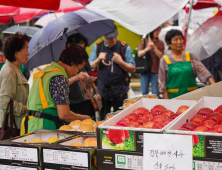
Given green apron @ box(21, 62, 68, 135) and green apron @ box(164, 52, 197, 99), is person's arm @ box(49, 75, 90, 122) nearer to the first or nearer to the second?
green apron @ box(21, 62, 68, 135)

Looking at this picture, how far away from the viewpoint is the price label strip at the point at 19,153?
1759 mm

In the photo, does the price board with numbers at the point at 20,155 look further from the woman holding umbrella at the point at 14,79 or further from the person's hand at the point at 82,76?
the person's hand at the point at 82,76

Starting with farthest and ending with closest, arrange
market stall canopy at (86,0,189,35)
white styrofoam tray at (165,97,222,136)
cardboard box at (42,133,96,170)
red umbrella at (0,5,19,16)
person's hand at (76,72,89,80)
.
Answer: red umbrella at (0,5,19,16), person's hand at (76,72,89,80), market stall canopy at (86,0,189,35), cardboard box at (42,133,96,170), white styrofoam tray at (165,97,222,136)

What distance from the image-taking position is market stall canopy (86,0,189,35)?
2.46 m

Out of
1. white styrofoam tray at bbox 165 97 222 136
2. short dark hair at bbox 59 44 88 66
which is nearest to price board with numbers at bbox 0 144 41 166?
white styrofoam tray at bbox 165 97 222 136

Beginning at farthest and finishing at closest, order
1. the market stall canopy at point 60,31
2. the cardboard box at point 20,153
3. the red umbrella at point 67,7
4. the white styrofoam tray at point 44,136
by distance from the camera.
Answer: the red umbrella at point 67,7 < the market stall canopy at point 60,31 < the white styrofoam tray at point 44,136 < the cardboard box at point 20,153

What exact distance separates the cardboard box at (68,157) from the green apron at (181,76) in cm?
265

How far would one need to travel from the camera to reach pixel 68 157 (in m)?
1.69

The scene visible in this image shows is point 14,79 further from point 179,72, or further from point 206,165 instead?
point 206,165

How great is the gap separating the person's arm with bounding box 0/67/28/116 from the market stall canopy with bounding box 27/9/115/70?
15.0 inches

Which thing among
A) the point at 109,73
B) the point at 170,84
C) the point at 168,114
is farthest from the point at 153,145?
the point at 109,73

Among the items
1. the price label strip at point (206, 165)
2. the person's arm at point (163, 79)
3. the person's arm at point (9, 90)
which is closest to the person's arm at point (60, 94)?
the person's arm at point (9, 90)

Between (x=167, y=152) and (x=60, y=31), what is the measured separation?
7.55 feet

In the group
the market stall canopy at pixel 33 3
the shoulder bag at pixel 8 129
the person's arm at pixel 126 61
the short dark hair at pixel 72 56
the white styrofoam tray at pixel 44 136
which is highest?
the market stall canopy at pixel 33 3
